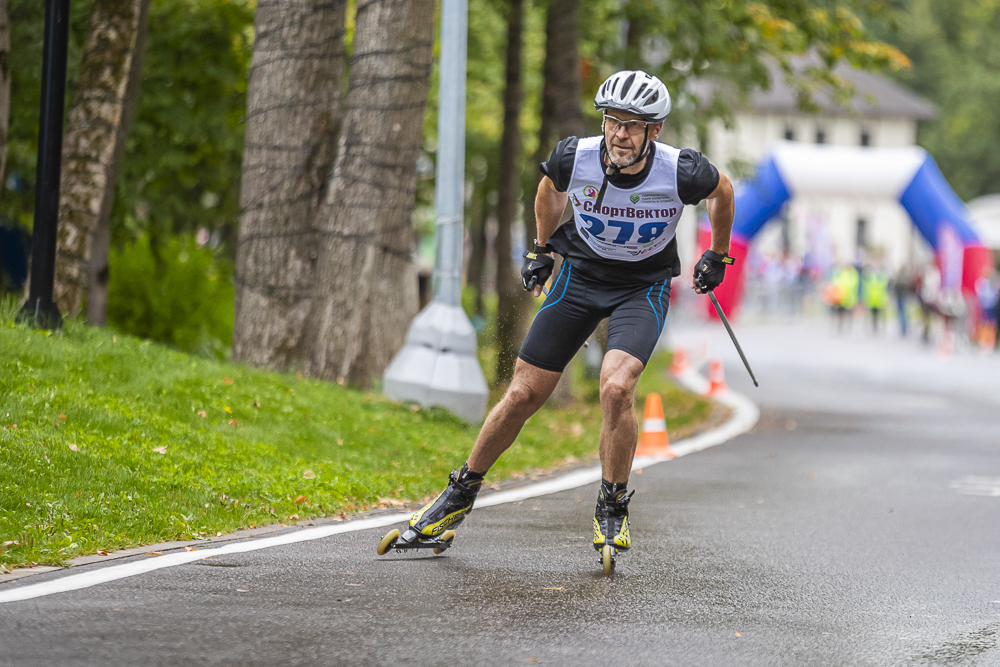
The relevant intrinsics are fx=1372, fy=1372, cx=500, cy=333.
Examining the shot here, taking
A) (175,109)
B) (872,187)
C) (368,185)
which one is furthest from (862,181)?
(368,185)

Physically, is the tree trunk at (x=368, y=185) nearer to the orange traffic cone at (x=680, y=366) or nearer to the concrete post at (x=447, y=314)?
the concrete post at (x=447, y=314)

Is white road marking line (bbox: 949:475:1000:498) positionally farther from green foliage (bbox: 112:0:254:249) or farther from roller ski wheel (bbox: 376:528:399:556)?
green foliage (bbox: 112:0:254:249)

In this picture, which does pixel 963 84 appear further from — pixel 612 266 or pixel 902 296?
pixel 612 266

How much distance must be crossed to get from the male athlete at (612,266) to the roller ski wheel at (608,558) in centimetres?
4

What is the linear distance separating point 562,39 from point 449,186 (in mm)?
3790

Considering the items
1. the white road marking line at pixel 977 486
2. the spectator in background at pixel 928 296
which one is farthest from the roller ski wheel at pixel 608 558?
the spectator in background at pixel 928 296

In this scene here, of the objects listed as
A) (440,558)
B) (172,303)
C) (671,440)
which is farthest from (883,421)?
(440,558)

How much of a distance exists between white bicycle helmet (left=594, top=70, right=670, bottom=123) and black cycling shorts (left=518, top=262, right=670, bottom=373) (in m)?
0.72

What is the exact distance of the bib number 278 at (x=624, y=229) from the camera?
5.43 meters

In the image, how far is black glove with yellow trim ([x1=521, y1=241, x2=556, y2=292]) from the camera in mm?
5633

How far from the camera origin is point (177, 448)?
703 cm

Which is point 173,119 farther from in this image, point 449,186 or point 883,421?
point 883,421

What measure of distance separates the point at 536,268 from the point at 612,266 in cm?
32

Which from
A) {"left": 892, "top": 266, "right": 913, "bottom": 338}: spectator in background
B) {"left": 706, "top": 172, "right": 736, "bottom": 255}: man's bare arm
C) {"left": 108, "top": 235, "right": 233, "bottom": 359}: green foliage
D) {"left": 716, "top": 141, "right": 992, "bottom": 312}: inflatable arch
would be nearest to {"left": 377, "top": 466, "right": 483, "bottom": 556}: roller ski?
{"left": 706, "top": 172, "right": 736, "bottom": 255}: man's bare arm
